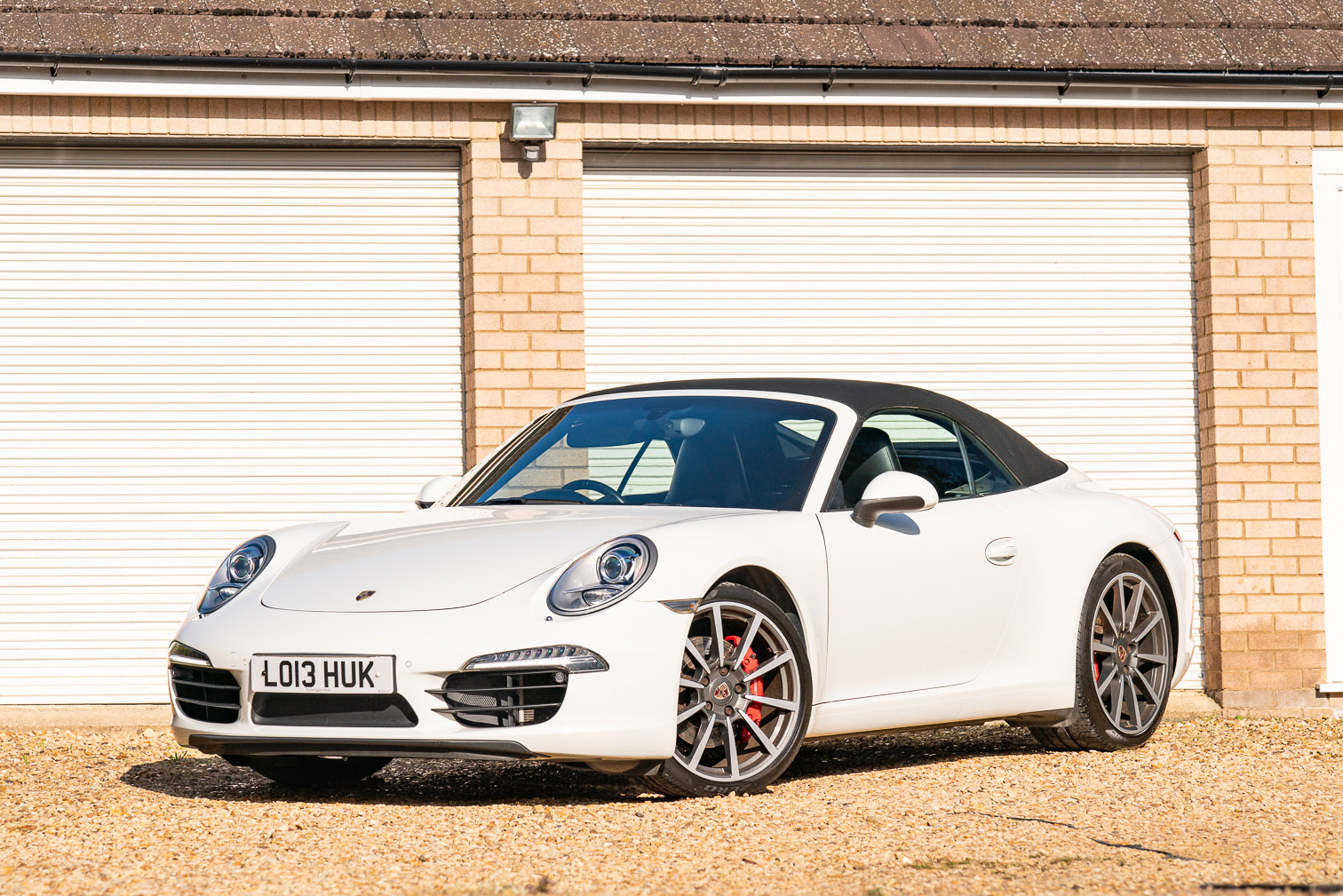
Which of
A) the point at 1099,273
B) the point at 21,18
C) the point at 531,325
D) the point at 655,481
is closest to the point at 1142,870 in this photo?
the point at 655,481

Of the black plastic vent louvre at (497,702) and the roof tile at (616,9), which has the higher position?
the roof tile at (616,9)

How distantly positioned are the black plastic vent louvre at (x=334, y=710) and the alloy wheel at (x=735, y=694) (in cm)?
85

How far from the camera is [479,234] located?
1001 centimetres

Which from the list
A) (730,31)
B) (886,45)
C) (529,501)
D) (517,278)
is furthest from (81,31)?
(529,501)

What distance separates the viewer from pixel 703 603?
5492 mm

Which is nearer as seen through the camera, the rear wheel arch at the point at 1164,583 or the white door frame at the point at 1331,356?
the rear wheel arch at the point at 1164,583

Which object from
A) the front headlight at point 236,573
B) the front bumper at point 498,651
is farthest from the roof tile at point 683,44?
the front bumper at point 498,651

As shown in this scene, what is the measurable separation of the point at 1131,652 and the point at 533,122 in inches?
181

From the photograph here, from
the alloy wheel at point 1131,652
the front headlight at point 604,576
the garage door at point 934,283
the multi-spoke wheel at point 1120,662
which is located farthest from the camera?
the garage door at point 934,283

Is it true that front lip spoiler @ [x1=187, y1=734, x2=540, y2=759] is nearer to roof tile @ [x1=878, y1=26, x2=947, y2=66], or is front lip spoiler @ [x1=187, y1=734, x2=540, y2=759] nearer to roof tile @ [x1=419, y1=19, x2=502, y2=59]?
roof tile @ [x1=419, y1=19, x2=502, y2=59]

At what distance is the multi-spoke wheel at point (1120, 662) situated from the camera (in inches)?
277

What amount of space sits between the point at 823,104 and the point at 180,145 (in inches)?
145

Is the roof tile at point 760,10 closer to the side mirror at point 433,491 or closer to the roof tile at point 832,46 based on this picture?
the roof tile at point 832,46

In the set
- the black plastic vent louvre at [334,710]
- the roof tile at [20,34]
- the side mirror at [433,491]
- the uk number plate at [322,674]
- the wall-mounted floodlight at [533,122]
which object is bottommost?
the black plastic vent louvre at [334,710]
